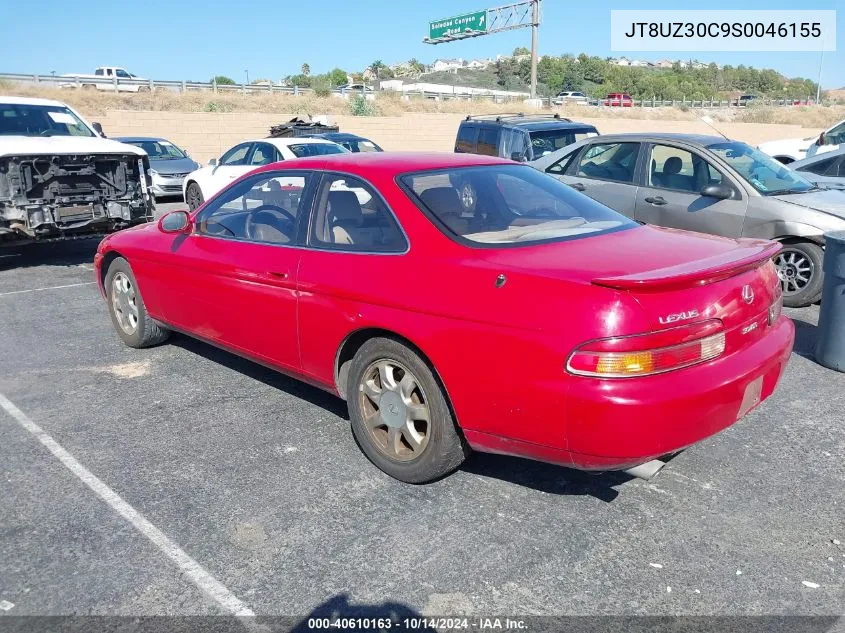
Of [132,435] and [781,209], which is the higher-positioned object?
[781,209]

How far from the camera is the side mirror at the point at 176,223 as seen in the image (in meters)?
4.93

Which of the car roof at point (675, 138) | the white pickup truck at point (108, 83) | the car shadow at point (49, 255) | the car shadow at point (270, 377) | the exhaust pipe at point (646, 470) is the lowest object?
the car shadow at point (270, 377)

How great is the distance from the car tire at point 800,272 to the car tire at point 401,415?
15.3 ft

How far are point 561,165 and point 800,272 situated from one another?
298 centimetres

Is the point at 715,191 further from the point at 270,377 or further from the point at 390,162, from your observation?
the point at 270,377

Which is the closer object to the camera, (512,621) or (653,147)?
(512,621)

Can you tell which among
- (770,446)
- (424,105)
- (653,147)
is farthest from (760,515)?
(424,105)

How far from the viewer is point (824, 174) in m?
9.61

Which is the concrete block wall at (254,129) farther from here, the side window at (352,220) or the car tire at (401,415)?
the car tire at (401,415)

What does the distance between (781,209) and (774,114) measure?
53811mm

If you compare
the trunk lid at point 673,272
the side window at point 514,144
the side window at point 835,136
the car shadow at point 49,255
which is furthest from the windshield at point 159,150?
the trunk lid at point 673,272

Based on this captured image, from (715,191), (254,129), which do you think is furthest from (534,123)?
(254,129)

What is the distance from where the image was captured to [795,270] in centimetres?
686

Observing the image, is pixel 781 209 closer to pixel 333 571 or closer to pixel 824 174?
pixel 824 174
